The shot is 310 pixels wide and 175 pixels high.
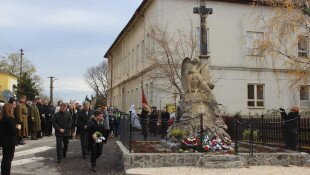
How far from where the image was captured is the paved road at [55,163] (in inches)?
455

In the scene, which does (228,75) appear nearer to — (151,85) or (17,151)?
(151,85)

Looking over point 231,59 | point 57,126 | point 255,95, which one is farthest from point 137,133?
point 255,95

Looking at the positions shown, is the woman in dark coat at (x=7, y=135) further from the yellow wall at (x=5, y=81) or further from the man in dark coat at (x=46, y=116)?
the yellow wall at (x=5, y=81)

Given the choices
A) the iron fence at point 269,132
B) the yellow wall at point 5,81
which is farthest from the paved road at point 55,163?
the yellow wall at point 5,81

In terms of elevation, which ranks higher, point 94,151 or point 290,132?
point 290,132

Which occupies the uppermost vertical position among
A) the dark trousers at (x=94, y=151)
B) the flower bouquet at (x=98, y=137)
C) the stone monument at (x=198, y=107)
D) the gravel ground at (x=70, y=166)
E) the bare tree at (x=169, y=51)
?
the bare tree at (x=169, y=51)

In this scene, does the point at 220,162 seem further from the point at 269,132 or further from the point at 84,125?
the point at 84,125

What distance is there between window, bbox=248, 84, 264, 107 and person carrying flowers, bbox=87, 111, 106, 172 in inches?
892

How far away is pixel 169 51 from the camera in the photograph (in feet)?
90.7

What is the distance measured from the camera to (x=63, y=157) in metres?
14.1

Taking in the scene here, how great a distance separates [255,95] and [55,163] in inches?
900

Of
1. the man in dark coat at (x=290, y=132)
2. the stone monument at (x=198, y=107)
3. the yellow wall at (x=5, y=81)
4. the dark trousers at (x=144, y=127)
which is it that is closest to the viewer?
the stone monument at (x=198, y=107)

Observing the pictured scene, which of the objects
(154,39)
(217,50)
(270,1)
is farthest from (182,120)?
(217,50)

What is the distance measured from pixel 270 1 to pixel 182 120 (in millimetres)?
11079
